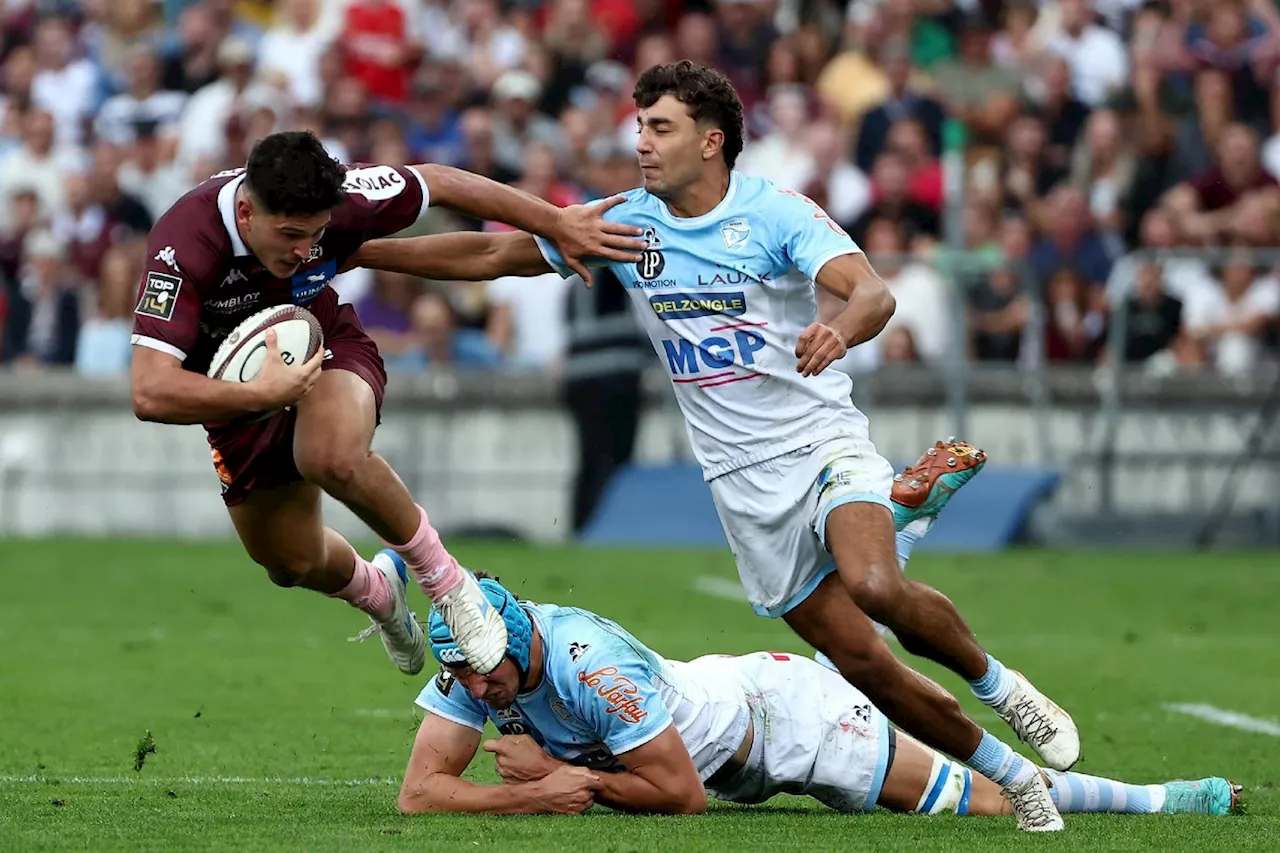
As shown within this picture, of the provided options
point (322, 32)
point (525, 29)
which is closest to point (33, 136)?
point (322, 32)

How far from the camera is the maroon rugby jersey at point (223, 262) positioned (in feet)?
23.4

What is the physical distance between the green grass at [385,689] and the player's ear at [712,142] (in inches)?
90.4

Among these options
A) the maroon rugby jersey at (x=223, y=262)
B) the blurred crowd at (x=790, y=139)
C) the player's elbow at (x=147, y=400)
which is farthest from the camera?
the blurred crowd at (x=790, y=139)

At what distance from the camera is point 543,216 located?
7820 millimetres

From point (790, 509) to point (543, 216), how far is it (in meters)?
1.40

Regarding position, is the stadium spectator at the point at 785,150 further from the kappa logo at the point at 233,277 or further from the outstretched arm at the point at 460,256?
the kappa logo at the point at 233,277

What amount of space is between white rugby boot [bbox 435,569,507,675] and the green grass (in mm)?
522

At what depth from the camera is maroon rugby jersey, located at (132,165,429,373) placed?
7129mm

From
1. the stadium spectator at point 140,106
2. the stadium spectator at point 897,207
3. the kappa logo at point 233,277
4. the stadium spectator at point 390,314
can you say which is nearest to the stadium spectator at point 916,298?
the stadium spectator at point 897,207

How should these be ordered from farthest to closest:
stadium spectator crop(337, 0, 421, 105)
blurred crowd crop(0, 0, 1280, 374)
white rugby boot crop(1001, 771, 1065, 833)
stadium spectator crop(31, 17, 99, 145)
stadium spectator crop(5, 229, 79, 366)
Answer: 1. stadium spectator crop(31, 17, 99, 145)
2. stadium spectator crop(337, 0, 421, 105)
3. stadium spectator crop(5, 229, 79, 366)
4. blurred crowd crop(0, 0, 1280, 374)
5. white rugby boot crop(1001, 771, 1065, 833)

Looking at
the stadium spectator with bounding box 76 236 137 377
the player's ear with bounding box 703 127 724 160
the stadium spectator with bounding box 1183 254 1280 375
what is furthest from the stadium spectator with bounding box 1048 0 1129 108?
the player's ear with bounding box 703 127 724 160

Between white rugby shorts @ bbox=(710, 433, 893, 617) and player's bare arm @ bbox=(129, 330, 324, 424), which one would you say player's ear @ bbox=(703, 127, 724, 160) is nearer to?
white rugby shorts @ bbox=(710, 433, 893, 617)

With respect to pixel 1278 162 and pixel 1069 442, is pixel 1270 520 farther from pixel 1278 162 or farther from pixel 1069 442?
pixel 1278 162

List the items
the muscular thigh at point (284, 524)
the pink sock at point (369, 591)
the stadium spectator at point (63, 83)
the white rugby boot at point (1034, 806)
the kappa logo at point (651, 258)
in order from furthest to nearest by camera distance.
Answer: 1. the stadium spectator at point (63, 83)
2. the pink sock at point (369, 591)
3. the muscular thigh at point (284, 524)
4. the kappa logo at point (651, 258)
5. the white rugby boot at point (1034, 806)
